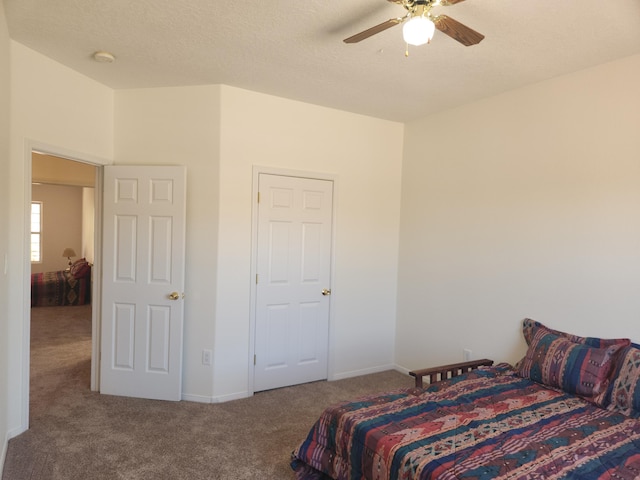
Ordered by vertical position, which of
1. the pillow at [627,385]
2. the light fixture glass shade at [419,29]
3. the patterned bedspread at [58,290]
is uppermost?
the light fixture glass shade at [419,29]

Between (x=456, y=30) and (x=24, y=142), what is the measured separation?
2.79 meters

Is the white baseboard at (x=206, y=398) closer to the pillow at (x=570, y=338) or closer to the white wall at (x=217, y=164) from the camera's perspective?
the white wall at (x=217, y=164)

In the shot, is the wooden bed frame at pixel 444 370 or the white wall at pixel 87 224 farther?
the white wall at pixel 87 224

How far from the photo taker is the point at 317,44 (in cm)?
256

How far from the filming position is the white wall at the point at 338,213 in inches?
136

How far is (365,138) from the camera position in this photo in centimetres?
414

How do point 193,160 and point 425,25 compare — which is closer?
point 425,25

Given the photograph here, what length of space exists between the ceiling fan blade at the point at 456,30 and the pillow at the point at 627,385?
203cm

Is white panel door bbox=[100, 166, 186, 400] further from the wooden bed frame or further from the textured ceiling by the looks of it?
the wooden bed frame

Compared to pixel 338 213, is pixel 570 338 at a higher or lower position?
lower

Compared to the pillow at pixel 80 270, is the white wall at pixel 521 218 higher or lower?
higher

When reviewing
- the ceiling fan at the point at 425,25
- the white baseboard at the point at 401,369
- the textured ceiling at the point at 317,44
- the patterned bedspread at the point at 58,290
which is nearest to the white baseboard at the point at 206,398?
the white baseboard at the point at 401,369

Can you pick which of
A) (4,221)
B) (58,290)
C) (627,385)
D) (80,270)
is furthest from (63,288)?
(627,385)

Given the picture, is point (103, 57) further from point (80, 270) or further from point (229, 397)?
point (80, 270)
